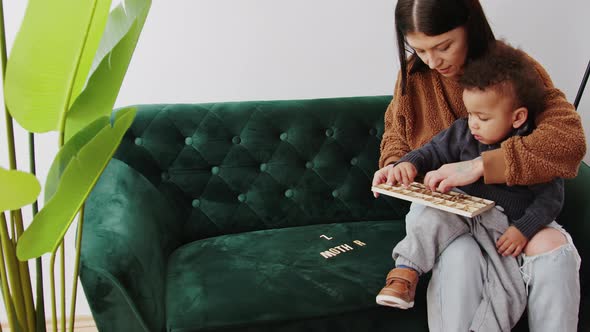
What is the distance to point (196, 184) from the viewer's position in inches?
70.1

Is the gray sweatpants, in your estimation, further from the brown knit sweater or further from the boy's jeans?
the brown knit sweater

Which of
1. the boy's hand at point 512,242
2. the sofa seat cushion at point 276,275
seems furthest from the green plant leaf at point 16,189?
the boy's hand at point 512,242

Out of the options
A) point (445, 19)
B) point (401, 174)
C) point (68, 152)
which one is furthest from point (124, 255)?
point (445, 19)

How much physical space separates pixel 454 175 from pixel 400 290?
1.07 feet

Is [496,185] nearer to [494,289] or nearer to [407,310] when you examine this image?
[494,289]

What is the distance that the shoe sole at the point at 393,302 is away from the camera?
4.27ft

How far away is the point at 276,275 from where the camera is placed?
58.4 inches

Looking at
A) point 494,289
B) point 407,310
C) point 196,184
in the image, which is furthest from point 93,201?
point 494,289

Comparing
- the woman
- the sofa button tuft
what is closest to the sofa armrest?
the sofa button tuft

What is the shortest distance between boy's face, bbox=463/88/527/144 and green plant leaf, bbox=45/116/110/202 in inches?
33.8

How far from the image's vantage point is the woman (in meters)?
1.26

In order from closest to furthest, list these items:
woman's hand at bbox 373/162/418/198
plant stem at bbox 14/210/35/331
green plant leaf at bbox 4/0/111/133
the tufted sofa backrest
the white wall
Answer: green plant leaf at bbox 4/0/111/133 → plant stem at bbox 14/210/35/331 → woman's hand at bbox 373/162/418/198 → the tufted sofa backrest → the white wall

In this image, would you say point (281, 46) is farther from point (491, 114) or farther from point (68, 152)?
point (68, 152)

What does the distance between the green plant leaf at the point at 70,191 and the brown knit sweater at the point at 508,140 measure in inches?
36.0
